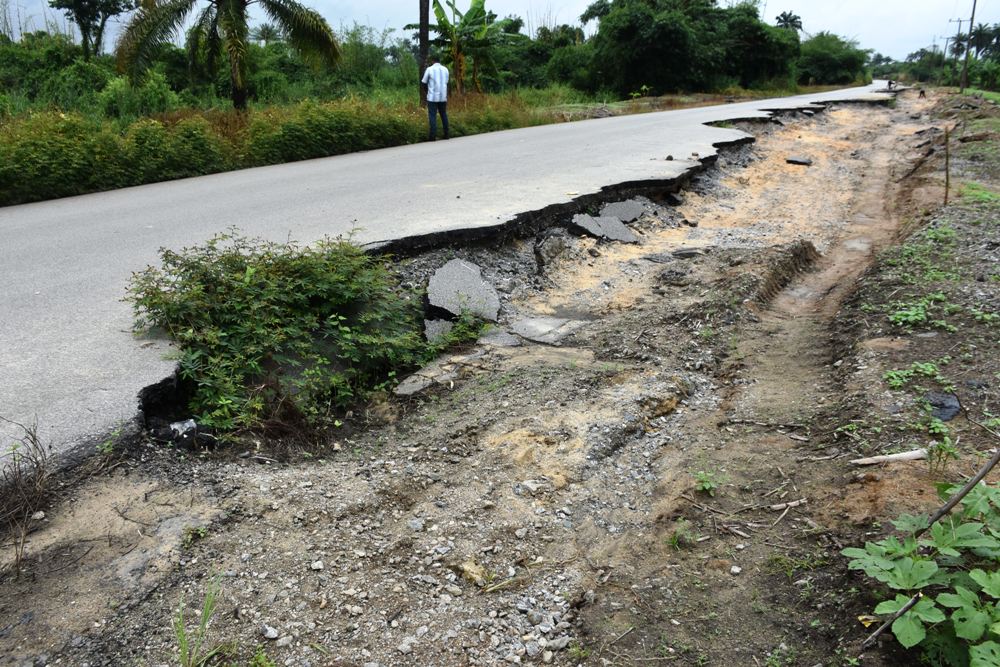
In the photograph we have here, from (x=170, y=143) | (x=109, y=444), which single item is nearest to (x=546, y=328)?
(x=109, y=444)

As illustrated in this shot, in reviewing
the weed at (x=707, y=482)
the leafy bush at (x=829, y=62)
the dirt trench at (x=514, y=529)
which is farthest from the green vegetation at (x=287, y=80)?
the leafy bush at (x=829, y=62)

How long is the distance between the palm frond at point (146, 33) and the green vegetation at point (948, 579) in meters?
14.9

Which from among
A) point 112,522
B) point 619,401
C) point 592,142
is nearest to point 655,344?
point 619,401

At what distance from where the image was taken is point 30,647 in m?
2.17

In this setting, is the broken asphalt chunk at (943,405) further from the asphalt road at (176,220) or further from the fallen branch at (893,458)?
the asphalt road at (176,220)

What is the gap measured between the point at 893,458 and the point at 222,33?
48.9 feet

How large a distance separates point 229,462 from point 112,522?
0.59 m

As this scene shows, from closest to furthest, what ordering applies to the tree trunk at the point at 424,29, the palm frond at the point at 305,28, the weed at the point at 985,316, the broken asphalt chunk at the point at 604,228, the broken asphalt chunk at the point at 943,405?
the broken asphalt chunk at the point at 943,405 < the weed at the point at 985,316 < the broken asphalt chunk at the point at 604,228 < the palm frond at the point at 305,28 < the tree trunk at the point at 424,29

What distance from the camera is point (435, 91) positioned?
496 inches

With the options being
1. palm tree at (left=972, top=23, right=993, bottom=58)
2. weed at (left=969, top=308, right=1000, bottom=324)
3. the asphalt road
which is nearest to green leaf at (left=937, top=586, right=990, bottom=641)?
weed at (left=969, top=308, right=1000, bottom=324)

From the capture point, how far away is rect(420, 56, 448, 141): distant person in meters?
12.3

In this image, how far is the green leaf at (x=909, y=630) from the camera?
1900 millimetres

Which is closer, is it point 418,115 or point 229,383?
point 229,383

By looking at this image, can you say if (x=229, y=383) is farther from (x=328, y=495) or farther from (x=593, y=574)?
(x=593, y=574)
